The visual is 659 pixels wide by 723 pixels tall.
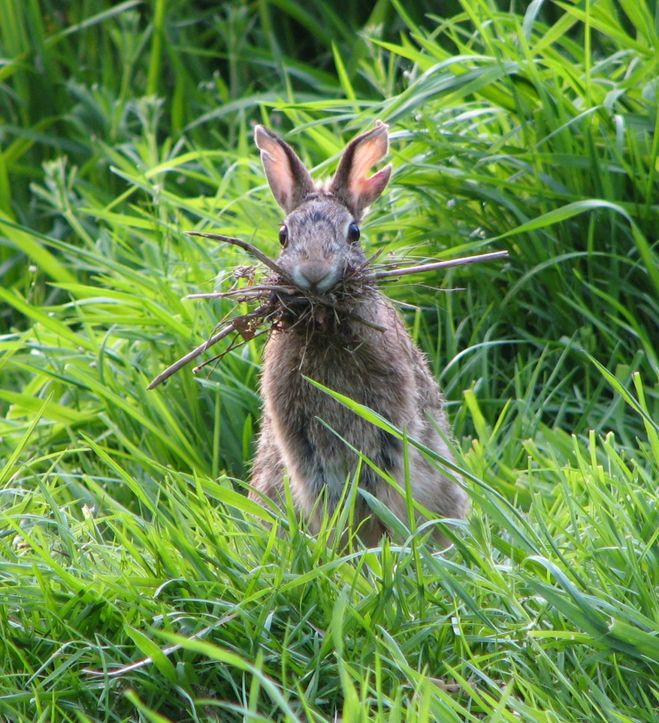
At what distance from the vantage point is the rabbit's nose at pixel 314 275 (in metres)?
3.58

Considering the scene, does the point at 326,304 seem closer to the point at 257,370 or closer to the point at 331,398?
the point at 331,398

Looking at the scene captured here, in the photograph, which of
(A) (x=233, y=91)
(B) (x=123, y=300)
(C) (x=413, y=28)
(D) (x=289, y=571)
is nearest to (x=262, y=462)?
→ (B) (x=123, y=300)

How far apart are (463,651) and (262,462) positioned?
1517 mm

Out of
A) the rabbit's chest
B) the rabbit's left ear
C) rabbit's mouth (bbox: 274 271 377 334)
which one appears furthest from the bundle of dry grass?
the rabbit's left ear

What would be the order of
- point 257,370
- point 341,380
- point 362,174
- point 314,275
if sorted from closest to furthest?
point 314,275, point 341,380, point 362,174, point 257,370

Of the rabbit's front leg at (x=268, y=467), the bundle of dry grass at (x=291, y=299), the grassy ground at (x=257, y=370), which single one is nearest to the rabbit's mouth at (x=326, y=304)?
the bundle of dry grass at (x=291, y=299)

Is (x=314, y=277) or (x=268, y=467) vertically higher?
(x=314, y=277)

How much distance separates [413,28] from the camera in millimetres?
4887

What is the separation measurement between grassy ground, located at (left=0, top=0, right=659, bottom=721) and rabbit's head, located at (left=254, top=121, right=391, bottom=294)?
25cm

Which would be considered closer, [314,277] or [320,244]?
[314,277]

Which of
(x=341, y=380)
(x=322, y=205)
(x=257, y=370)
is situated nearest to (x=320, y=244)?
(x=322, y=205)

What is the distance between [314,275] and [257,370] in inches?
44.1

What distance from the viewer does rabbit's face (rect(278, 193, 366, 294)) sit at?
11.8 ft

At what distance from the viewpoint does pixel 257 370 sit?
465cm
